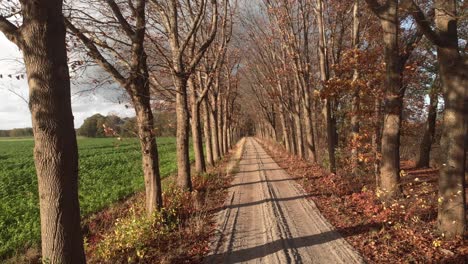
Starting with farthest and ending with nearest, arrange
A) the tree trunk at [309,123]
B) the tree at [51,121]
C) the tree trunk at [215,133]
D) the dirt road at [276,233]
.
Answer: the tree trunk at [215,133], the tree trunk at [309,123], the dirt road at [276,233], the tree at [51,121]

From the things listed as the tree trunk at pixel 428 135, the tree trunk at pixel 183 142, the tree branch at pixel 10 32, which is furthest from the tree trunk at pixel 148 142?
the tree trunk at pixel 428 135

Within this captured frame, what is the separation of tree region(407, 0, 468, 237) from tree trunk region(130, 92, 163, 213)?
21.1 ft

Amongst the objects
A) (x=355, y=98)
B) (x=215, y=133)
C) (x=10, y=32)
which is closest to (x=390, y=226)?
(x=355, y=98)

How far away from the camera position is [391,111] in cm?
942

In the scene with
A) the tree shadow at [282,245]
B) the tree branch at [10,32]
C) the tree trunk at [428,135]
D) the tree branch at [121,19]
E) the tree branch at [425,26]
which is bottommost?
the tree shadow at [282,245]

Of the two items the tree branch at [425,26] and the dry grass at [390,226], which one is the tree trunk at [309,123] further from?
the tree branch at [425,26]

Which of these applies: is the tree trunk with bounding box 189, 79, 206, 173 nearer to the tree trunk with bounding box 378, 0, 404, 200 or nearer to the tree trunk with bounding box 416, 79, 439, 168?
the tree trunk with bounding box 378, 0, 404, 200

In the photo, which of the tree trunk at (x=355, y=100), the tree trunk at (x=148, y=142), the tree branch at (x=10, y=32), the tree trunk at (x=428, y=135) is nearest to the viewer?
the tree branch at (x=10, y=32)

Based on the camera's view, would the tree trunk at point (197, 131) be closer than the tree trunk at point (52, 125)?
No

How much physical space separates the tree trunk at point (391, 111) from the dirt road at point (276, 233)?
7.18 feet

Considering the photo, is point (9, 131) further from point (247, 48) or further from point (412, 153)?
point (412, 153)

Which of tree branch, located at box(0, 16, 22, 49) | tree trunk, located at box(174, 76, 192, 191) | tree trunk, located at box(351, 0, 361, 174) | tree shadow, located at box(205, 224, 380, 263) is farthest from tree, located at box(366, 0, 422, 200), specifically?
tree branch, located at box(0, 16, 22, 49)

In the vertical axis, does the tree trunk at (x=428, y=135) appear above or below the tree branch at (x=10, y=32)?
below

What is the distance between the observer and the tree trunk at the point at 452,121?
22.0ft
